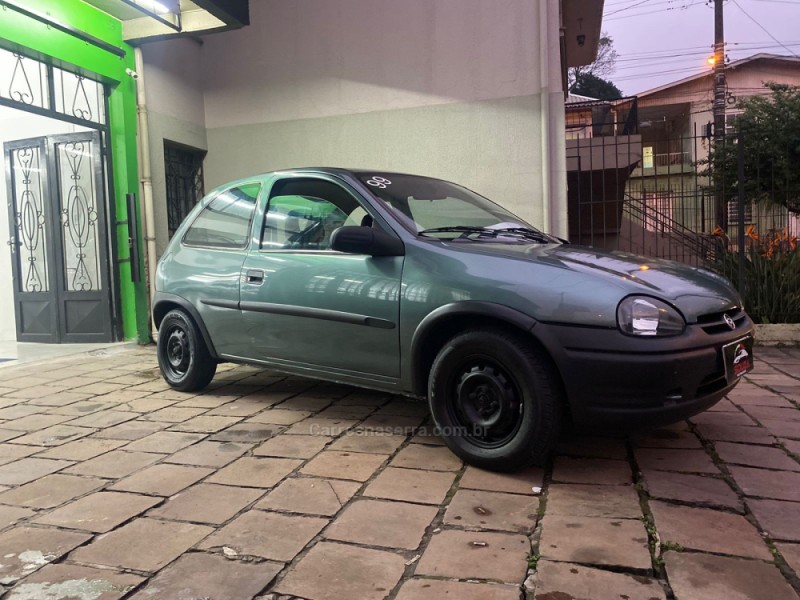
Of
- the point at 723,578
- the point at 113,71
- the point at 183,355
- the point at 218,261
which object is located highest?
the point at 113,71

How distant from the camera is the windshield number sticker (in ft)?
11.9

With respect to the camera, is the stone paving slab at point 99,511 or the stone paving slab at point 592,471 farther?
the stone paving slab at point 592,471

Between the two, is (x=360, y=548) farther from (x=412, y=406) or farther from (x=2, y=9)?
(x=2, y=9)

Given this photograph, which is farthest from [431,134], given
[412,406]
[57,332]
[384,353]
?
[57,332]

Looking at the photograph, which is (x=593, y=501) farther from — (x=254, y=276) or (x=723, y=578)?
(x=254, y=276)

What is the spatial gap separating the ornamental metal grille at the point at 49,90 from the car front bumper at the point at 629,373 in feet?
18.9

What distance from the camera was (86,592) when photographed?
1.94 meters

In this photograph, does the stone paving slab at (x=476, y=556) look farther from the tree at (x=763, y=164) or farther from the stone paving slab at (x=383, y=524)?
the tree at (x=763, y=164)

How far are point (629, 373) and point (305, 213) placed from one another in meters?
2.17

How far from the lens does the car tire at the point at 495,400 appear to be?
2.67 meters

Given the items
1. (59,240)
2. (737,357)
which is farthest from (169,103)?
(737,357)

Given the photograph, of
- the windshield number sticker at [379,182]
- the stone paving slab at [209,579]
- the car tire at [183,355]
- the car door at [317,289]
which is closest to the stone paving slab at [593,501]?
the car door at [317,289]

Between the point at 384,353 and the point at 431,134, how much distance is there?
15.7 feet

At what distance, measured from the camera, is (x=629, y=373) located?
8.28 ft
